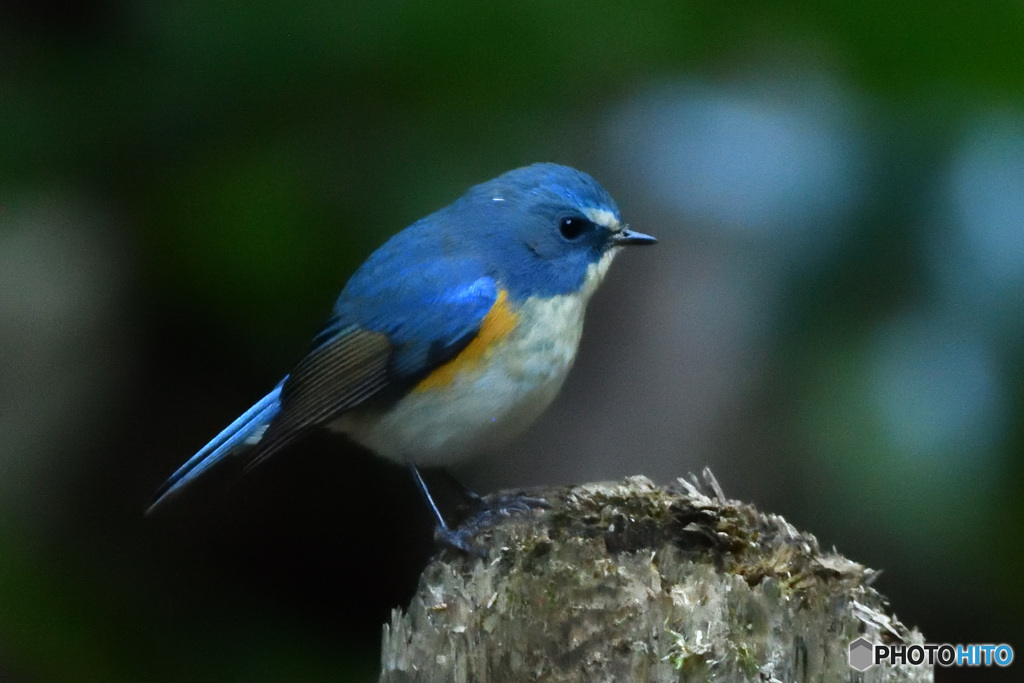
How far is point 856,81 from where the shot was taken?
106 inches

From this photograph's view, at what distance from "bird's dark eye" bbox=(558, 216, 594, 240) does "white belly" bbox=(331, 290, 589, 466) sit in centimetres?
15

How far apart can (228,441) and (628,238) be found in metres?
1.06

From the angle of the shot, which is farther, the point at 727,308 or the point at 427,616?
the point at 727,308

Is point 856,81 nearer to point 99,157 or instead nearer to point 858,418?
point 858,418

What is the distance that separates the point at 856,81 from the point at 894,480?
96 cm

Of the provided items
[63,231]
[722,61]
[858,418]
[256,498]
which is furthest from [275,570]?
[722,61]

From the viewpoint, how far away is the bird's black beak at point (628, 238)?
8.53 ft

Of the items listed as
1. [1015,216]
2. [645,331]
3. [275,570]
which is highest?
[1015,216]

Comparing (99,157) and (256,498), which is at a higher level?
(99,157)

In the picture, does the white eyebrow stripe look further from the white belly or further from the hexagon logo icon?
the hexagon logo icon

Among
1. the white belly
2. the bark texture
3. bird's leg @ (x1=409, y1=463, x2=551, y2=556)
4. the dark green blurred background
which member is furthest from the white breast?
the bark texture

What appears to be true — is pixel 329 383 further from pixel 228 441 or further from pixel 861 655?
pixel 861 655

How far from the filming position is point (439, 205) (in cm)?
273

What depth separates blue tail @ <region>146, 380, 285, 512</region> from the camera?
2621 millimetres
